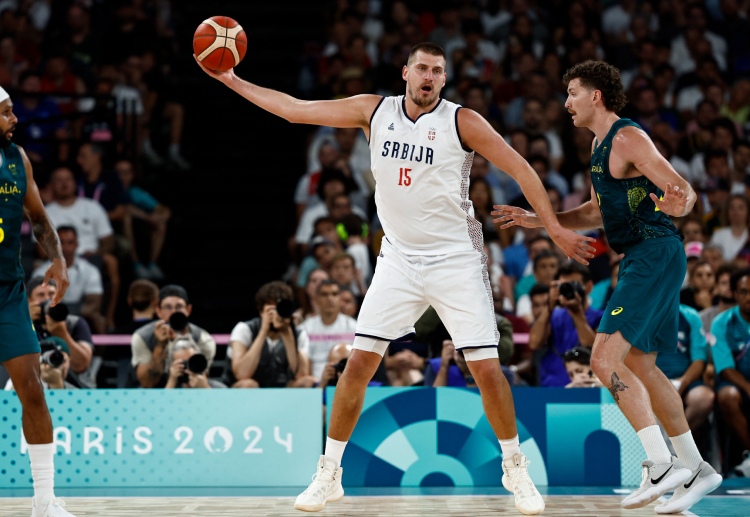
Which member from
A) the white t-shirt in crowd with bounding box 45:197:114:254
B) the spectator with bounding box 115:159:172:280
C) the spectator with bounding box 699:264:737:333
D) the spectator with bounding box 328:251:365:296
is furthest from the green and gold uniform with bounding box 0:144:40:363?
the spectator with bounding box 115:159:172:280

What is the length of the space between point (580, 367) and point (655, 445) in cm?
242

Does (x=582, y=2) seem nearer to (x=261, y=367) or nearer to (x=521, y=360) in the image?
(x=521, y=360)

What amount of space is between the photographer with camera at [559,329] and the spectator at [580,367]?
195mm

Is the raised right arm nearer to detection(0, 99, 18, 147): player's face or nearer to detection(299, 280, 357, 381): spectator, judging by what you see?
detection(0, 99, 18, 147): player's face

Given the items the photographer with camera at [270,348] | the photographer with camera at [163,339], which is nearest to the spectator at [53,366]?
the photographer with camera at [163,339]

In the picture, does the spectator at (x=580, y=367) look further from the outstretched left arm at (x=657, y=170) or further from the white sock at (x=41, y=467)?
the white sock at (x=41, y=467)

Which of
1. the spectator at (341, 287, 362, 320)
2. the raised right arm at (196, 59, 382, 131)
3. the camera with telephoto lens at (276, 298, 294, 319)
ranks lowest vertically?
the spectator at (341, 287, 362, 320)

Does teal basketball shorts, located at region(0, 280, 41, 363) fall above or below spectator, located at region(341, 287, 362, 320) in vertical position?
above

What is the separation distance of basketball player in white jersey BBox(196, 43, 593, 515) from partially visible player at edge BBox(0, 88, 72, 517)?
1.22m

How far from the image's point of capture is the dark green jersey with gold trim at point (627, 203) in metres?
6.51

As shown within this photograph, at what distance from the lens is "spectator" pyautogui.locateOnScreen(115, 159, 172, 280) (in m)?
12.8

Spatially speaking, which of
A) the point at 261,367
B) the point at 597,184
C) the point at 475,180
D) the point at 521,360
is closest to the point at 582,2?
the point at 475,180

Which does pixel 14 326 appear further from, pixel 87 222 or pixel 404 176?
pixel 87 222

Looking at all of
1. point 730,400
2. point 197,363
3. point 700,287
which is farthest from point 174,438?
point 700,287
